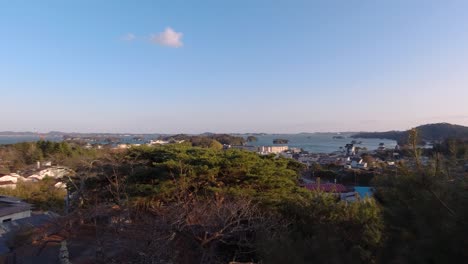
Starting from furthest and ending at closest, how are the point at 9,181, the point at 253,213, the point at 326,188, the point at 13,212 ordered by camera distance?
the point at 9,181
the point at 13,212
the point at 326,188
the point at 253,213

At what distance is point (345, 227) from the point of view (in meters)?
2.72

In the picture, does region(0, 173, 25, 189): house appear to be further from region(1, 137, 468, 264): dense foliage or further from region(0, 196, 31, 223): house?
region(1, 137, 468, 264): dense foliage

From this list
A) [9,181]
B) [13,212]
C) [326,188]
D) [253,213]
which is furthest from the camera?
[9,181]

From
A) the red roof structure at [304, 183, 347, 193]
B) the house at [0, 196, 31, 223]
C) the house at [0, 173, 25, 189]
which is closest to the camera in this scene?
the red roof structure at [304, 183, 347, 193]

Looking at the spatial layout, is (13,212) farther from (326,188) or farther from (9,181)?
(326,188)

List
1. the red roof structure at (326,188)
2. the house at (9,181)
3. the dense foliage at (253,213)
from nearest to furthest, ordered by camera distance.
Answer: the dense foliage at (253,213) < the red roof structure at (326,188) < the house at (9,181)

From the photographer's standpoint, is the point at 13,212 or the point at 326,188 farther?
the point at 13,212

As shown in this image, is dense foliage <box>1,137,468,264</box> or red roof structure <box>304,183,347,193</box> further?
red roof structure <box>304,183,347,193</box>

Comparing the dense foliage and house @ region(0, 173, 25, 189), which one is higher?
the dense foliage

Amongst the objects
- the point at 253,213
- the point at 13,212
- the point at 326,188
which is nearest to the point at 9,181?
the point at 13,212

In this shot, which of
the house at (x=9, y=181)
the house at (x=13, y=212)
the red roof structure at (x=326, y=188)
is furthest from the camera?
the house at (x=9, y=181)

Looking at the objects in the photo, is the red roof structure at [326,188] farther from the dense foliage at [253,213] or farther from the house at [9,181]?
the house at [9,181]

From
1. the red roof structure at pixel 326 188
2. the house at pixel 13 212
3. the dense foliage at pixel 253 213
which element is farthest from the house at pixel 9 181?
the red roof structure at pixel 326 188

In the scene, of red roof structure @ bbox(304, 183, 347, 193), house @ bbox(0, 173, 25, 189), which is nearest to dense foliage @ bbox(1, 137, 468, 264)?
red roof structure @ bbox(304, 183, 347, 193)
